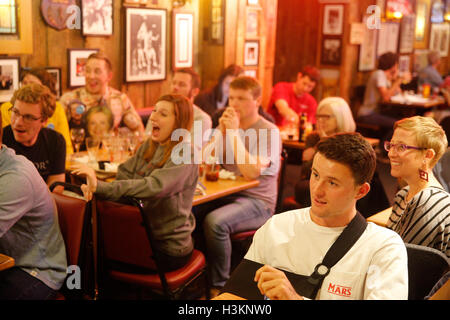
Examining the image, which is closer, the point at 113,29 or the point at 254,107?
the point at 254,107

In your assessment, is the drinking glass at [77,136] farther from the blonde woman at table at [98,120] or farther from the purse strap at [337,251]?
the purse strap at [337,251]

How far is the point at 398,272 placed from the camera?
66.7 inches

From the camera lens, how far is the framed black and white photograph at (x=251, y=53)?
22.4ft

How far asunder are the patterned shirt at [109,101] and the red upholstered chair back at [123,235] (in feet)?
7.18

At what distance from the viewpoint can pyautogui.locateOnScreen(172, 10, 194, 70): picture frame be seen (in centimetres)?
611

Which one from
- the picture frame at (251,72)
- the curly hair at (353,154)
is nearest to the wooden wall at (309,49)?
the picture frame at (251,72)

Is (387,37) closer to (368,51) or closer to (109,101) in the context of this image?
(368,51)

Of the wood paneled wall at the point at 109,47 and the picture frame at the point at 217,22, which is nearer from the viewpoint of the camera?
the wood paneled wall at the point at 109,47

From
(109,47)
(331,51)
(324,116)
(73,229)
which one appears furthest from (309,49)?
(73,229)

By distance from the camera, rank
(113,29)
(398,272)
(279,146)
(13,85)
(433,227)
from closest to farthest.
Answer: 1. (398,272)
2. (433,227)
3. (279,146)
4. (13,85)
5. (113,29)

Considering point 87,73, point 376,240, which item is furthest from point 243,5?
point 376,240
